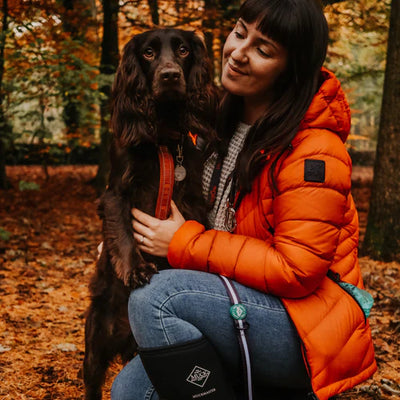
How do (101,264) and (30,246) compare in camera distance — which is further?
(30,246)

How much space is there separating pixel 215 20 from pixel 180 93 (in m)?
4.43

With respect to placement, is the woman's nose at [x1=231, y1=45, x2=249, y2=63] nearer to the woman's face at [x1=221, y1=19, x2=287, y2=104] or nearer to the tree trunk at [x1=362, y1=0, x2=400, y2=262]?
the woman's face at [x1=221, y1=19, x2=287, y2=104]

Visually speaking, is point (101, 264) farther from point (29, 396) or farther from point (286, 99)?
point (286, 99)

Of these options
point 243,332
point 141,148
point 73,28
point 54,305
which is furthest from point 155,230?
point 73,28

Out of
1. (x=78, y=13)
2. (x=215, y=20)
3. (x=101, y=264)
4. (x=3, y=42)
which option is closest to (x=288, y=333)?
(x=101, y=264)


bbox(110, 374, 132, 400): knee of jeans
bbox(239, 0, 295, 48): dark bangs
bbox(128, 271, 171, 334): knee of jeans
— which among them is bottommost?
bbox(110, 374, 132, 400): knee of jeans

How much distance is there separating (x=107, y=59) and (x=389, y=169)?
453 centimetres

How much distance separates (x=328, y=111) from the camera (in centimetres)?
159

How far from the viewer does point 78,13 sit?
6.80 m

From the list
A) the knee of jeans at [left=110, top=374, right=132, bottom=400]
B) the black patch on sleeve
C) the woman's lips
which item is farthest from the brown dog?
the black patch on sleeve

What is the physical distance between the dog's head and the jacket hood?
0.61 metres

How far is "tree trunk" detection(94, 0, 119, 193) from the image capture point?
20.6 feet

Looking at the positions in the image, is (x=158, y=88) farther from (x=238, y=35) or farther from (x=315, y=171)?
(x=315, y=171)

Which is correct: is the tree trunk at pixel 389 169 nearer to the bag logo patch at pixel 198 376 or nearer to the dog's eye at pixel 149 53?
the dog's eye at pixel 149 53
